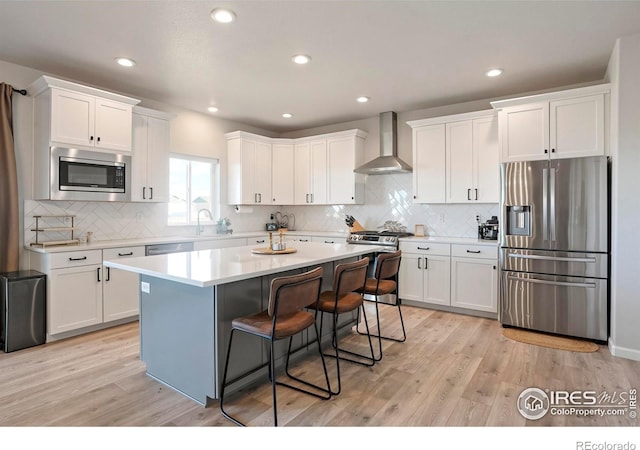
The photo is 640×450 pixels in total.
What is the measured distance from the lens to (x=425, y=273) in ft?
14.9

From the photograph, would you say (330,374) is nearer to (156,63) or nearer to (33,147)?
(156,63)

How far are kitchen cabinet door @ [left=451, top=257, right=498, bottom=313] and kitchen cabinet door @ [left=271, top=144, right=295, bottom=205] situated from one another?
2.91m

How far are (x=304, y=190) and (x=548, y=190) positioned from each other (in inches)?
137

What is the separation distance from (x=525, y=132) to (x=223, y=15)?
3145 mm

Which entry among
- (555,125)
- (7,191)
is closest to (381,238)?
(555,125)

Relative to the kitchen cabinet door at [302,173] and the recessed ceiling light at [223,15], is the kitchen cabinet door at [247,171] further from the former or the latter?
the recessed ceiling light at [223,15]

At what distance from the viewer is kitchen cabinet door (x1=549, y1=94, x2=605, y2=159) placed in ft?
11.4

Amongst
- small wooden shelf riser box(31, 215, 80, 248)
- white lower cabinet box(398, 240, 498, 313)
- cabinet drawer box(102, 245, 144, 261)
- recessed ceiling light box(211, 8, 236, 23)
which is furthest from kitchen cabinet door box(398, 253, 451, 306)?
small wooden shelf riser box(31, 215, 80, 248)

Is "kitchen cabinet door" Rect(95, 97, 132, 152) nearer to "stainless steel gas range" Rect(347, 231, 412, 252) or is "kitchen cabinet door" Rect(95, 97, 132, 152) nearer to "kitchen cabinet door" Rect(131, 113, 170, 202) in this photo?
"kitchen cabinet door" Rect(131, 113, 170, 202)

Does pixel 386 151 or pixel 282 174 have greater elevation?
pixel 386 151

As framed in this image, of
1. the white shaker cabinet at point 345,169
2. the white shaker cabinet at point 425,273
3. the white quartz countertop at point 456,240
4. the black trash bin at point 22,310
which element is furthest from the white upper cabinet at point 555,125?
the black trash bin at point 22,310

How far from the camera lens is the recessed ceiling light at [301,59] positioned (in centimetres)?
336

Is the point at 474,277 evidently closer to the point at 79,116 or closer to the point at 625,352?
the point at 625,352

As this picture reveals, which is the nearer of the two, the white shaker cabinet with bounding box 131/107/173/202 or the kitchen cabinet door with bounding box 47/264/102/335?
the kitchen cabinet door with bounding box 47/264/102/335
